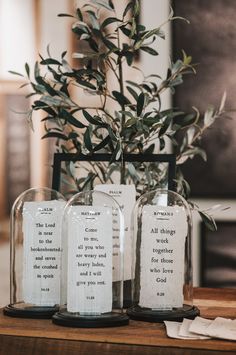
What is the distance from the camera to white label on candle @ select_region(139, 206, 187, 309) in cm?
173

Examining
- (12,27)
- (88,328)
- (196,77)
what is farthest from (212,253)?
(88,328)

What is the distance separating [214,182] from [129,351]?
7.00 feet

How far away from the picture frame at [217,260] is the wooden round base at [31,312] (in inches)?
72.3

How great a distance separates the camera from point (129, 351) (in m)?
1.50

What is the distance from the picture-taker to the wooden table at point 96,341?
1.48m

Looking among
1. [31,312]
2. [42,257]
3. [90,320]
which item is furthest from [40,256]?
[90,320]

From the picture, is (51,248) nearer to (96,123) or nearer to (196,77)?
(96,123)

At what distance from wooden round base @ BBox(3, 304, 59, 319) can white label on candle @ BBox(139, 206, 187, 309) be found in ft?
0.68

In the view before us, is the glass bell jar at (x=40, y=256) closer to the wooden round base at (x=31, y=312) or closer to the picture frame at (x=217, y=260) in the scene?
the wooden round base at (x=31, y=312)

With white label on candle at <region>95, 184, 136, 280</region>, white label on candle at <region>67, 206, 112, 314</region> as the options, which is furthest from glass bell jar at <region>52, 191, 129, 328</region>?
white label on candle at <region>95, 184, 136, 280</region>

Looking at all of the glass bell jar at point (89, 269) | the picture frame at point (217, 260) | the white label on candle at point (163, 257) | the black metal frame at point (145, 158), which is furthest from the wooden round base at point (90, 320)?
the picture frame at point (217, 260)

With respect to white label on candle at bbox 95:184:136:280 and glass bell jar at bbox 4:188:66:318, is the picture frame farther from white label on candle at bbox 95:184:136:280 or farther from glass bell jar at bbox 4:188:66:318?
glass bell jar at bbox 4:188:66:318

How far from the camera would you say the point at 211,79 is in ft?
11.7

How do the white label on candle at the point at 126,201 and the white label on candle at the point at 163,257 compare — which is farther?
the white label on candle at the point at 126,201
